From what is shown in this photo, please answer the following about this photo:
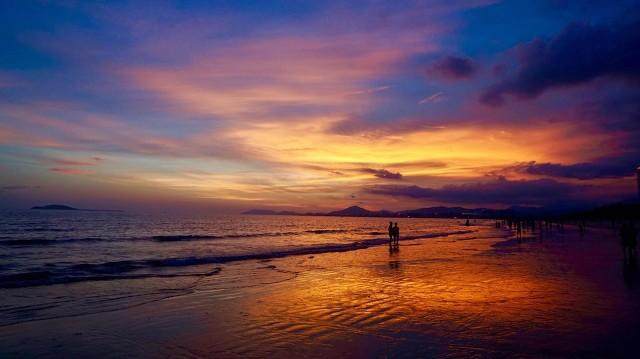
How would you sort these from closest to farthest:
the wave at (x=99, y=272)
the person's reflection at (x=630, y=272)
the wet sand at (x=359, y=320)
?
the wet sand at (x=359, y=320) < the person's reflection at (x=630, y=272) < the wave at (x=99, y=272)

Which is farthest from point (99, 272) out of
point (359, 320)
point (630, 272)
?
point (630, 272)

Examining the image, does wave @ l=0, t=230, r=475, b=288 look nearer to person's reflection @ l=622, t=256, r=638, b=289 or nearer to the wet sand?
the wet sand

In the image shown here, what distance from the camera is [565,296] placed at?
14664mm

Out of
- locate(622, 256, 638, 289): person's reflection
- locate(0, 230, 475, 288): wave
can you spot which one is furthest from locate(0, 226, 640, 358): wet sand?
locate(0, 230, 475, 288): wave

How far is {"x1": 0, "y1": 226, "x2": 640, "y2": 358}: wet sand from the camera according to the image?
9227 mm

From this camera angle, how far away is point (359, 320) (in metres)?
11.7

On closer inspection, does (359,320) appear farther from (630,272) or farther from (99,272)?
(99,272)

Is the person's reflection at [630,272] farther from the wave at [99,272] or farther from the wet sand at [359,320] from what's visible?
the wave at [99,272]

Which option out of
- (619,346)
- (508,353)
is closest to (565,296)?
(619,346)

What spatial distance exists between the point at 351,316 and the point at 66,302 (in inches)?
392

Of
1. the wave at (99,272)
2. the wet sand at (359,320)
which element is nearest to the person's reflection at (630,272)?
the wet sand at (359,320)

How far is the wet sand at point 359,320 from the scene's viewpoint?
30.3 feet

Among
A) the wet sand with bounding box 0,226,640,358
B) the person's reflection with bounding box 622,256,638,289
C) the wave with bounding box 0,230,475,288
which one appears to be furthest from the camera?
the wave with bounding box 0,230,475,288

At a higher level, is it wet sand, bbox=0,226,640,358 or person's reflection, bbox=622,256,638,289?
person's reflection, bbox=622,256,638,289
